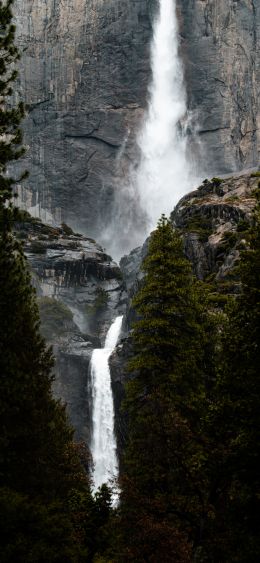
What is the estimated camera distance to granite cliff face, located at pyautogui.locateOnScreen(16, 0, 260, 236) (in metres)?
102

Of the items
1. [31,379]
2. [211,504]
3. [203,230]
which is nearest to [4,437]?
[31,379]

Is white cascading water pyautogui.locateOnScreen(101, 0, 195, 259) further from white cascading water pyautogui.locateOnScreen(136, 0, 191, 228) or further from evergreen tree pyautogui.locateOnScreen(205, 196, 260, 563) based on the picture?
evergreen tree pyautogui.locateOnScreen(205, 196, 260, 563)

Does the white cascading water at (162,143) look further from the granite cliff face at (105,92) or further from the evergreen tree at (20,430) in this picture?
the evergreen tree at (20,430)

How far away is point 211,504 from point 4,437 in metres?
5.25

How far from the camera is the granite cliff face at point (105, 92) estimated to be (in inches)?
4031

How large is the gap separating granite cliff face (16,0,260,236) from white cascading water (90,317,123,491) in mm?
45437

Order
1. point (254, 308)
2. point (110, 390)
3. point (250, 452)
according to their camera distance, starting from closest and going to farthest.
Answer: point (250, 452), point (254, 308), point (110, 390)

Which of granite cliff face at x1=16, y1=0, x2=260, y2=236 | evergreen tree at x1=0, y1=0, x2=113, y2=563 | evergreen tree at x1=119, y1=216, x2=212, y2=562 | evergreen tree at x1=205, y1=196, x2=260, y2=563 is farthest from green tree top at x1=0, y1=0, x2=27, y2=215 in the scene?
granite cliff face at x1=16, y1=0, x2=260, y2=236

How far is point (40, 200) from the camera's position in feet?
329

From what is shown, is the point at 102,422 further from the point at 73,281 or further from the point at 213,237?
the point at 73,281

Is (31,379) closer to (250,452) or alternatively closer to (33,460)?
(33,460)

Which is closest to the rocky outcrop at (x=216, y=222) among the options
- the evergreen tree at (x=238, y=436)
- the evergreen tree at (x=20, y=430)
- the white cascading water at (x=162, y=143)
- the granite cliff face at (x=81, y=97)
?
the evergreen tree at (x=20, y=430)

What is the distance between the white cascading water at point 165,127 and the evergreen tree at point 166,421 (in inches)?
3252

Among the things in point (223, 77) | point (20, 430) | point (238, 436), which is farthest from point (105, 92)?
point (238, 436)
